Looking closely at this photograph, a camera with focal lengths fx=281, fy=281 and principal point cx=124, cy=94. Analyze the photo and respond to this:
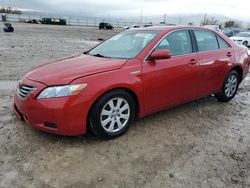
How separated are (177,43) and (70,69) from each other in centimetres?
189

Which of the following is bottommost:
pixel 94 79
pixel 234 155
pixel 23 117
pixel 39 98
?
pixel 234 155

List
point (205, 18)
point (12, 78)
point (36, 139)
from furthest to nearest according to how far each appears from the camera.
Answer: point (205, 18) < point (12, 78) < point (36, 139)

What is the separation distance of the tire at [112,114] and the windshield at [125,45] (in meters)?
0.70

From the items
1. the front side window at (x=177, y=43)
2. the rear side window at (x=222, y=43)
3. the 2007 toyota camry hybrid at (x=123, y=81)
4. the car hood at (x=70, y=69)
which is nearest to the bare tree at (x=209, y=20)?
the rear side window at (x=222, y=43)

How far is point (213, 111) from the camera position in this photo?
5.18 meters

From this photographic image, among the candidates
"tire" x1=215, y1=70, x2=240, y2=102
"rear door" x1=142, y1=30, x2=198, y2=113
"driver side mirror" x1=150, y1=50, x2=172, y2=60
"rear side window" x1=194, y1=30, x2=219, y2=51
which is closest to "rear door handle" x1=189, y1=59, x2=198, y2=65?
"rear door" x1=142, y1=30, x2=198, y2=113

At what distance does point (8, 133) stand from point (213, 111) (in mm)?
3497

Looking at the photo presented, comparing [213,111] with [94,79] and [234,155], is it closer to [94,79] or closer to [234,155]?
[234,155]

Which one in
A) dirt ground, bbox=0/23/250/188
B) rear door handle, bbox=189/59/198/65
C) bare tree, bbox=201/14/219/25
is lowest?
bare tree, bbox=201/14/219/25

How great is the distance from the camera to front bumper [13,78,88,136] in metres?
3.42

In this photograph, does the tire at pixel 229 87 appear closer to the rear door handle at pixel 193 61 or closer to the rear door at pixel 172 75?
the rear door at pixel 172 75

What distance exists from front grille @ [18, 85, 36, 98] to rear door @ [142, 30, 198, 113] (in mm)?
1535

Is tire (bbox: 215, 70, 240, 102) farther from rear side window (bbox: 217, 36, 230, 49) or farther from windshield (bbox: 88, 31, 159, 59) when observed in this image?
windshield (bbox: 88, 31, 159, 59)

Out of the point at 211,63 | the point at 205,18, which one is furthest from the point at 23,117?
the point at 205,18
